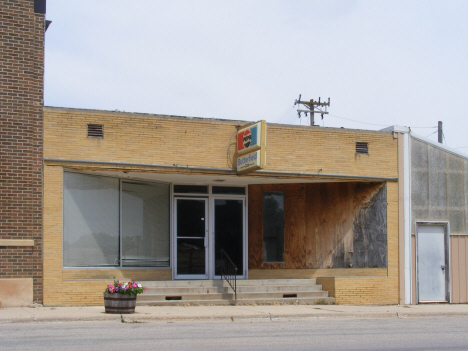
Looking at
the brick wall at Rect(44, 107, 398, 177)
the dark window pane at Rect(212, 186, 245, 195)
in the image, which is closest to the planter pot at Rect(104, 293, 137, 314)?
the brick wall at Rect(44, 107, 398, 177)

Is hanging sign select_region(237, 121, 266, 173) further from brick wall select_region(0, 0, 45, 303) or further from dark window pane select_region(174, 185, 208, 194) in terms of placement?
brick wall select_region(0, 0, 45, 303)

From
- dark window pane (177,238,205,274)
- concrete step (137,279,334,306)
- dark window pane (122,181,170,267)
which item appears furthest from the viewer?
dark window pane (177,238,205,274)

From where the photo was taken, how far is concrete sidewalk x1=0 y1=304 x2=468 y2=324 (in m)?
13.2

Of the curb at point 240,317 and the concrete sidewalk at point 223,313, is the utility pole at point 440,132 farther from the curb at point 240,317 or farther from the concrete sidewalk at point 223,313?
the curb at point 240,317

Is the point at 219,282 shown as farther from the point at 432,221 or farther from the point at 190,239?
the point at 432,221

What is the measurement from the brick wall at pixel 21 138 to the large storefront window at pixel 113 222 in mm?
881

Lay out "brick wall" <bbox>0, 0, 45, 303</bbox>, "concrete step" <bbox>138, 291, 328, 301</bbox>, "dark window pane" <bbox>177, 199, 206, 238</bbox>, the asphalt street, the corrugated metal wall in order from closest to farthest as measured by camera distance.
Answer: the asphalt street → "brick wall" <bbox>0, 0, 45, 303</bbox> → "concrete step" <bbox>138, 291, 328, 301</bbox> → "dark window pane" <bbox>177, 199, 206, 238</bbox> → the corrugated metal wall

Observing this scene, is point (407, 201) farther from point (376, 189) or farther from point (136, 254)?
point (136, 254)

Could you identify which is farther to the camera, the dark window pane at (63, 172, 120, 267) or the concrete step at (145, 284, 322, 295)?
the concrete step at (145, 284, 322, 295)

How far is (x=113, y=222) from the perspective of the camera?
55.1ft

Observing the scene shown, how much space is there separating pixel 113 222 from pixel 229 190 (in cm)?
413

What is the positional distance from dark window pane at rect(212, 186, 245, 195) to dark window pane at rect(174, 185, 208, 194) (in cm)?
32

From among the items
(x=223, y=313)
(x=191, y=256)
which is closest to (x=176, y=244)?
(x=191, y=256)

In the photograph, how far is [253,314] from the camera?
1455 centimetres
